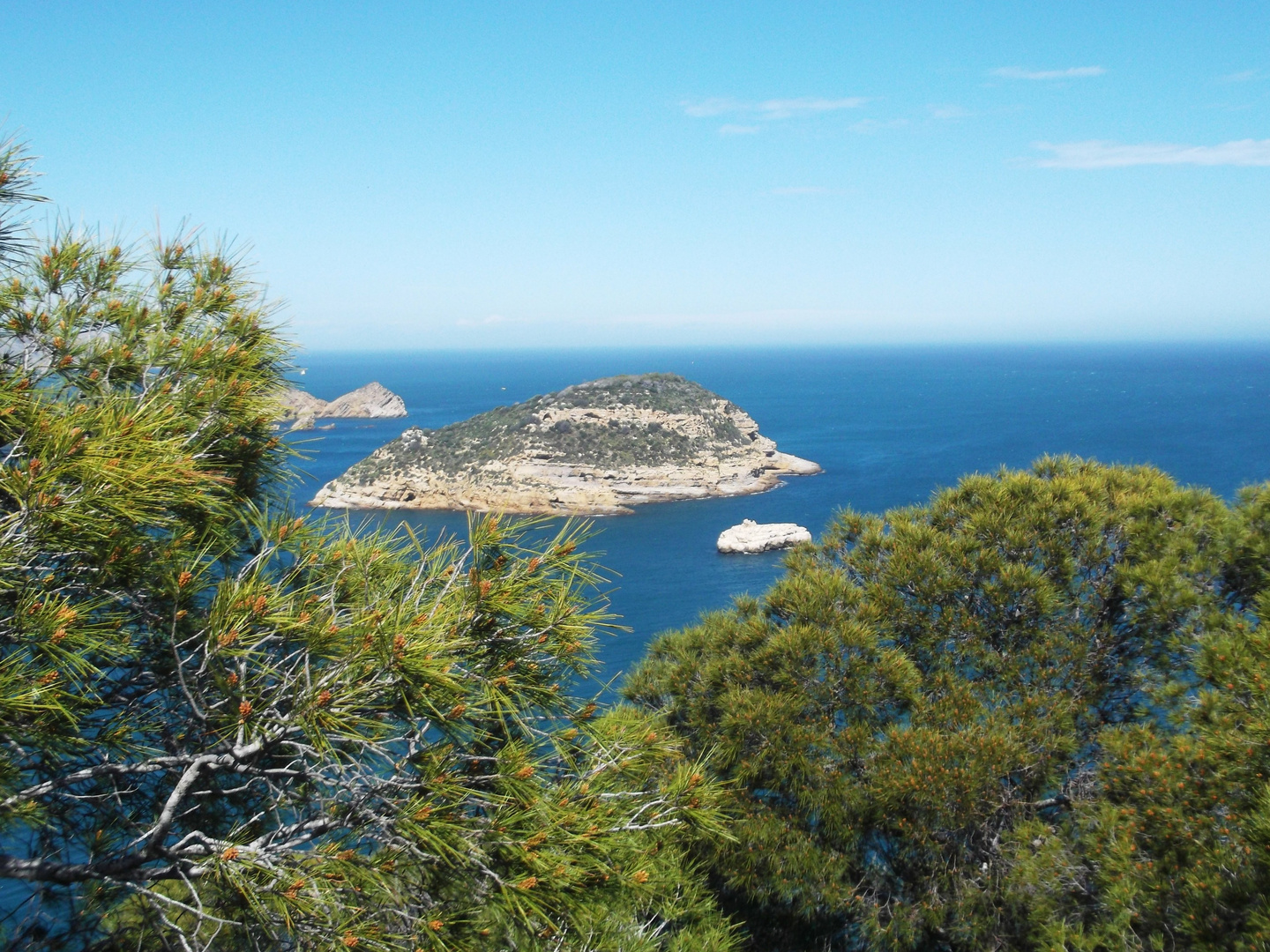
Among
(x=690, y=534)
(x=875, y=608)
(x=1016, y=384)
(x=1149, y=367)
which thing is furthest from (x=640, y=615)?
(x=1149, y=367)

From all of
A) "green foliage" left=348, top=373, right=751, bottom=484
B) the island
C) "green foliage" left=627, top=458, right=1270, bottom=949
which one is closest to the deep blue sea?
"green foliage" left=627, top=458, right=1270, bottom=949

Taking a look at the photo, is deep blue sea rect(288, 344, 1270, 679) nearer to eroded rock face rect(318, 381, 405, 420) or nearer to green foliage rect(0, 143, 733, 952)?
green foliage rect(0, 143, 733, 952)

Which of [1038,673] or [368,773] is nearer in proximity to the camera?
[368,773]

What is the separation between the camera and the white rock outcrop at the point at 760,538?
113 feet

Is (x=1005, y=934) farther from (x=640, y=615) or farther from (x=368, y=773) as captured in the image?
(x=640, y=615)

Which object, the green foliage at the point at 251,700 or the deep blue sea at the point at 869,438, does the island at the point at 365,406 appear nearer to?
the deep blue sea at the point at 869,438

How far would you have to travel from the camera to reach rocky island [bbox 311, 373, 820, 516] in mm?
43375

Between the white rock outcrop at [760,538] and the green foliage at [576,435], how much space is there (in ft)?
40.7

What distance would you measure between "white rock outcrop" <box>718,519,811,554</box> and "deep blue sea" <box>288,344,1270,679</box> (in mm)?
654

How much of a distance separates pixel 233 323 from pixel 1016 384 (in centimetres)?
11400

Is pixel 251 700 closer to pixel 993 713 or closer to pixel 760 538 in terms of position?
pixel 993 713

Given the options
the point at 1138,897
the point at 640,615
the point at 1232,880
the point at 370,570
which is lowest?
the point at 640,615

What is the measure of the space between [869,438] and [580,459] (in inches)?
1041

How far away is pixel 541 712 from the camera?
9.46 ft
